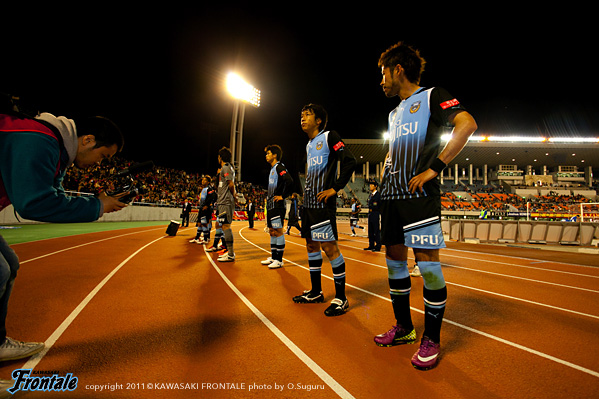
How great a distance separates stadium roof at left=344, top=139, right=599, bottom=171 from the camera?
1714 inches

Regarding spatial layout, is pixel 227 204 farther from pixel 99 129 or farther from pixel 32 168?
pixel 32 168

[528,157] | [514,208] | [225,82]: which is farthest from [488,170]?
[225,82]

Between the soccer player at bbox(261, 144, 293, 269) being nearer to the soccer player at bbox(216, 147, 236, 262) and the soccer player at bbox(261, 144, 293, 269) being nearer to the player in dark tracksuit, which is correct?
the soccer player at bbox(216, 147, 236, 262)

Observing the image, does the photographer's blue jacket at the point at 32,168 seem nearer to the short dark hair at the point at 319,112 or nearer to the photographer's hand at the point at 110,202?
the photographer's hand at the point at 110,202

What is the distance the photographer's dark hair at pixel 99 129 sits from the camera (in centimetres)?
180

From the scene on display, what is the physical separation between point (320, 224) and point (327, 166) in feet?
2.29

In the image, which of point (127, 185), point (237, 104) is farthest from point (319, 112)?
point (237, 104)

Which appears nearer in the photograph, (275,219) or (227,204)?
(275,219)

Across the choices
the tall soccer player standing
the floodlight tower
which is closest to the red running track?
the tall soccer player standing

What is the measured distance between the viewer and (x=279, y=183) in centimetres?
532

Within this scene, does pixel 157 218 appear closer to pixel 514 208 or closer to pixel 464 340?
pixel 464 340

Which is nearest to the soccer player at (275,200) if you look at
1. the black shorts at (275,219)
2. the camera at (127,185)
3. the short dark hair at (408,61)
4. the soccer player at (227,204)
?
the black shorts at (275,219)

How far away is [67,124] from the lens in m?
1.68

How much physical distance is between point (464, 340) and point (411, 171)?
1.55m
